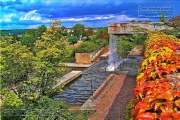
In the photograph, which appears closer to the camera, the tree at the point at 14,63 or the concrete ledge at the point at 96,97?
the tree at the point at 14,63

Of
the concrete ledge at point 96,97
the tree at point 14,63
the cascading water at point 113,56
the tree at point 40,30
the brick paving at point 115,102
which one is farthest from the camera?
the tree at point 40,30

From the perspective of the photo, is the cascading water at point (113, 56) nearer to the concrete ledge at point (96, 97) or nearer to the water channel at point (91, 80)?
the water channel at point (91, 80)

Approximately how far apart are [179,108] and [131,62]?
17730 mm

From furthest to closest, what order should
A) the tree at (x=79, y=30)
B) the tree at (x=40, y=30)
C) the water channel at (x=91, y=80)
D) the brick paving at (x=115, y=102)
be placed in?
1. the tree at (x=79, y=30)
2. the tree at (x=40, y=30)
3. the water channel at (x=91, y=80)
4. the brick paving at (x=115, y=102)

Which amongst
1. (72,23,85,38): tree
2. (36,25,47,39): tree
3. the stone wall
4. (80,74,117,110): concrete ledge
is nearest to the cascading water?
the stone wall

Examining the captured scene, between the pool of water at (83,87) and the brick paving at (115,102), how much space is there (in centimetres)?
145

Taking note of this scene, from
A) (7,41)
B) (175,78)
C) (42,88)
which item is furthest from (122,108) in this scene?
(175,78)

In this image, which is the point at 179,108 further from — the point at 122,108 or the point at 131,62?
the point at 131,62

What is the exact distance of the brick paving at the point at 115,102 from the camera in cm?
851

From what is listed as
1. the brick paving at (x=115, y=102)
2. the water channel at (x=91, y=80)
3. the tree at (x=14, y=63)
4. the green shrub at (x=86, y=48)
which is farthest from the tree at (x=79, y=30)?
the tree at (x=14, y=63)

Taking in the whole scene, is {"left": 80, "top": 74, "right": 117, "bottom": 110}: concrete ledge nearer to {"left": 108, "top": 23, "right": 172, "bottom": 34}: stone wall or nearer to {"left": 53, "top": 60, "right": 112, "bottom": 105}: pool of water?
{"left": 53, "top": 60, "right": 112, "bottom": 105}: pool of water

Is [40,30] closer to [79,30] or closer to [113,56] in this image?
[79,30]

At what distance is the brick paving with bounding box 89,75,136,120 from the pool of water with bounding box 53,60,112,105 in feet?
4.75

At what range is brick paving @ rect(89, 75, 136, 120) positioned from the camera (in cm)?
851
